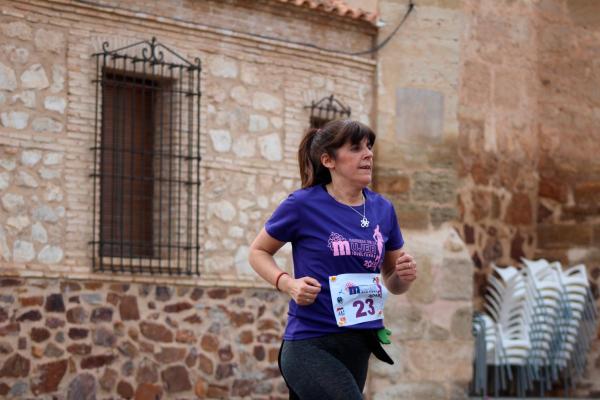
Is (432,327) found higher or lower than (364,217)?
lower

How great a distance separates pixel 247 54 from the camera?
41.6ft

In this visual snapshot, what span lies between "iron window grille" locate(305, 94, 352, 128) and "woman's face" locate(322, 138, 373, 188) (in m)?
7.53

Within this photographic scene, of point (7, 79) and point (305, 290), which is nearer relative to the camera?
point (305, 290)

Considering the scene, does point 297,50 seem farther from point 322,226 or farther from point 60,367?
point 322,226

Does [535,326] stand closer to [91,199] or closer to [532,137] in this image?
[532,137]

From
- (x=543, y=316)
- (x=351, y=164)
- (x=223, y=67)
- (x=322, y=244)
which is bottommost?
(x=543, y=316)

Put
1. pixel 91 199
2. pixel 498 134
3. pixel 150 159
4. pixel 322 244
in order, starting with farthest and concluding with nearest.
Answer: pixel 498 134, pixel 150 159, pixel 91 199, pixel 322 244

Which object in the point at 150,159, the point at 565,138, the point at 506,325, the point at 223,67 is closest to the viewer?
the point at 150,159

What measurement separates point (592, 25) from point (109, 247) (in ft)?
23.8

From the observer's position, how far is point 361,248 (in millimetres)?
5480

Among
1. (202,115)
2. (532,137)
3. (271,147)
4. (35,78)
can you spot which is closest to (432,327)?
(271,147)

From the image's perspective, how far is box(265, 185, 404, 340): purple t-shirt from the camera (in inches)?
213

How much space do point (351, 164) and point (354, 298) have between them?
58cm

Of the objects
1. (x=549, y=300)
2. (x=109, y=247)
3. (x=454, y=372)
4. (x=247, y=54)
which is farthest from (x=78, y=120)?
(x=549, y=300)
